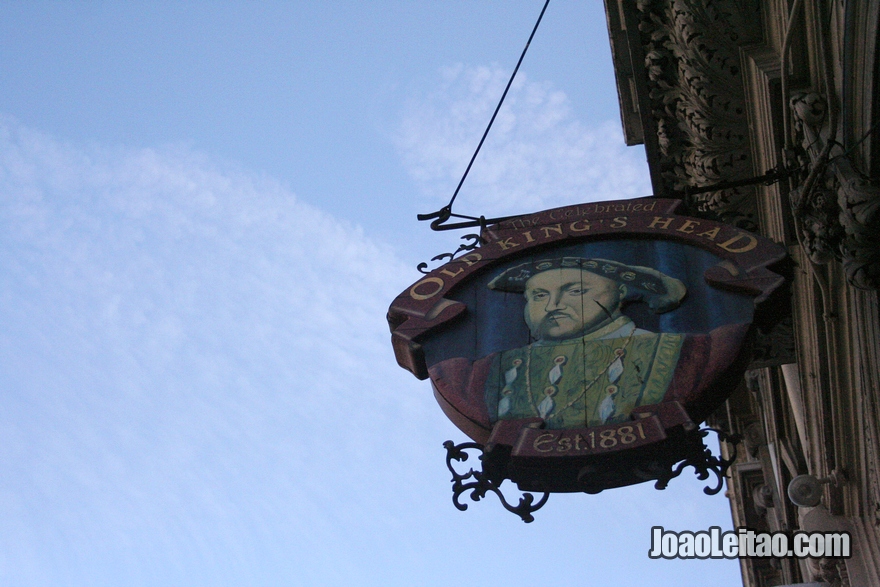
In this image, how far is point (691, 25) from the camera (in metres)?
9.74

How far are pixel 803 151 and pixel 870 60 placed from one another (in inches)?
53.8

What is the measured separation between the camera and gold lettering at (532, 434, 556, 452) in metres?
5.81

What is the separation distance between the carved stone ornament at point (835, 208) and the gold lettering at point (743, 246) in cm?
36

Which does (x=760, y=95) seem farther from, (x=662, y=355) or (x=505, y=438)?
(x=505, y=438)

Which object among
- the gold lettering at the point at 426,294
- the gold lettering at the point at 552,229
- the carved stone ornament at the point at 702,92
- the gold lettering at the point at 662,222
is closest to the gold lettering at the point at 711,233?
the gold lettering at the point at 662,222

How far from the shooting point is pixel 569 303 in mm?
7004

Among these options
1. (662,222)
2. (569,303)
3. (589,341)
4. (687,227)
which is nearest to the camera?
(589,341)

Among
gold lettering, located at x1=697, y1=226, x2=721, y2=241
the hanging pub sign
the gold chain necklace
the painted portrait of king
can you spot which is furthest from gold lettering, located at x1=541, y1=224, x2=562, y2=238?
the gold chain necklace

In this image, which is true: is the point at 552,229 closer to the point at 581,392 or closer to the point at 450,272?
the point at 450,272

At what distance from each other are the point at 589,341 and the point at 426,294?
54.0 inches

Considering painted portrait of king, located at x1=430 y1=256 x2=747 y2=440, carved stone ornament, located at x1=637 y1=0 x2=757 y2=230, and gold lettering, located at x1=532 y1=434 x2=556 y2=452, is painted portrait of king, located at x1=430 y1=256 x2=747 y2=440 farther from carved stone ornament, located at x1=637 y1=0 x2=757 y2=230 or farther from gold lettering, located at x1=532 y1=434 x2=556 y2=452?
carved stone ornament, located at x1=637 y1=0 x2=757 y2=230

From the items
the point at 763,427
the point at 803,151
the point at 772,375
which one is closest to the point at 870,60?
the point at 803,151

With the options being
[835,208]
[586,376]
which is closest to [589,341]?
[586,376]

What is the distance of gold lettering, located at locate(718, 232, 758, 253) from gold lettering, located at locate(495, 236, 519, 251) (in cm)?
153
